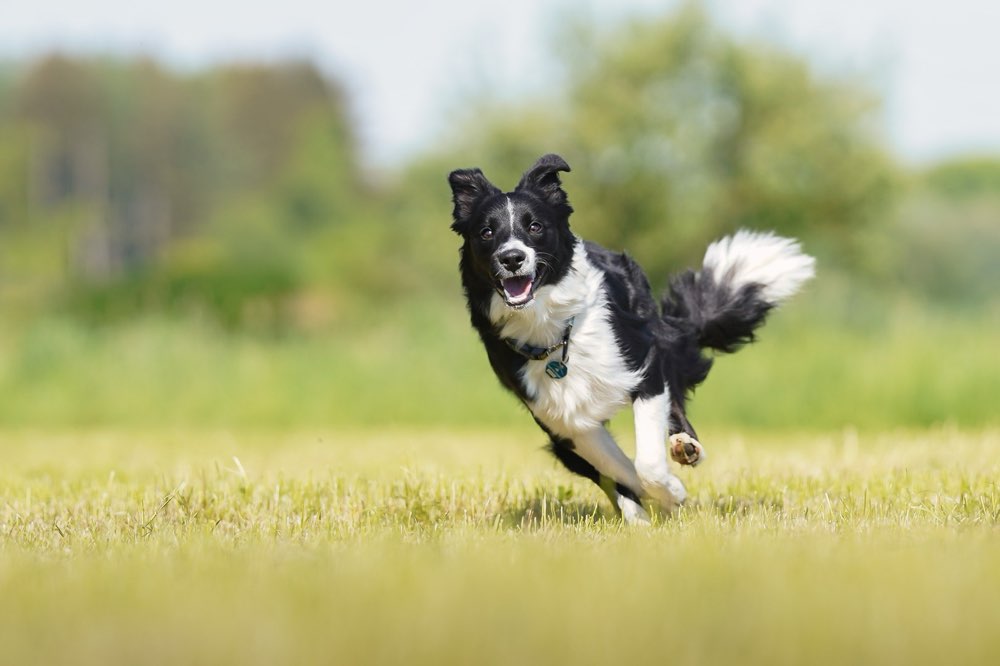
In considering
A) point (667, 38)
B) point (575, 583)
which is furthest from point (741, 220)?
point (575, 583)

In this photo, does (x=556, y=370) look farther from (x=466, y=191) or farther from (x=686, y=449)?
(x=466, y=191)

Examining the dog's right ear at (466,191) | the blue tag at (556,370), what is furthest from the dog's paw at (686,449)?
the dog's right ear at (466,191)

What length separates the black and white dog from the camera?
16.4ft

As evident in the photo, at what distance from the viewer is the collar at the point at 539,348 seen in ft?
16.4

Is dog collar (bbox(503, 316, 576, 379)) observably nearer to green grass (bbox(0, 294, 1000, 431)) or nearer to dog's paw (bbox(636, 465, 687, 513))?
dog's paw (bbox(636, 465, 687, 513))

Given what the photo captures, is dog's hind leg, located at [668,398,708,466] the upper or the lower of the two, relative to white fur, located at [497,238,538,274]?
lower

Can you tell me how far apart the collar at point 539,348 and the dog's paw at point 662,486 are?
576mm

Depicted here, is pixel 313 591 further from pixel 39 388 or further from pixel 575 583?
pixel 39 388

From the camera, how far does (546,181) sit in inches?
210

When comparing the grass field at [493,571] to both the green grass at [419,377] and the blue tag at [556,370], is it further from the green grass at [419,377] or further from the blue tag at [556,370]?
the green grass at [419,377]

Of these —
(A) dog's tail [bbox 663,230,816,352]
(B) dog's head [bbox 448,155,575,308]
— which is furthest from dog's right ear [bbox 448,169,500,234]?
(A) dog's tail [bbox 663,230,816,352]

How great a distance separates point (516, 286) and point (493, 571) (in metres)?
1.96

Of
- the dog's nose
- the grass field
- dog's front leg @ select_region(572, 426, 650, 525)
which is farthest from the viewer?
dog's front leg @ select_region(572, 426, 650, 525)

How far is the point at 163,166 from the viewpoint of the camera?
44969 millimetres
